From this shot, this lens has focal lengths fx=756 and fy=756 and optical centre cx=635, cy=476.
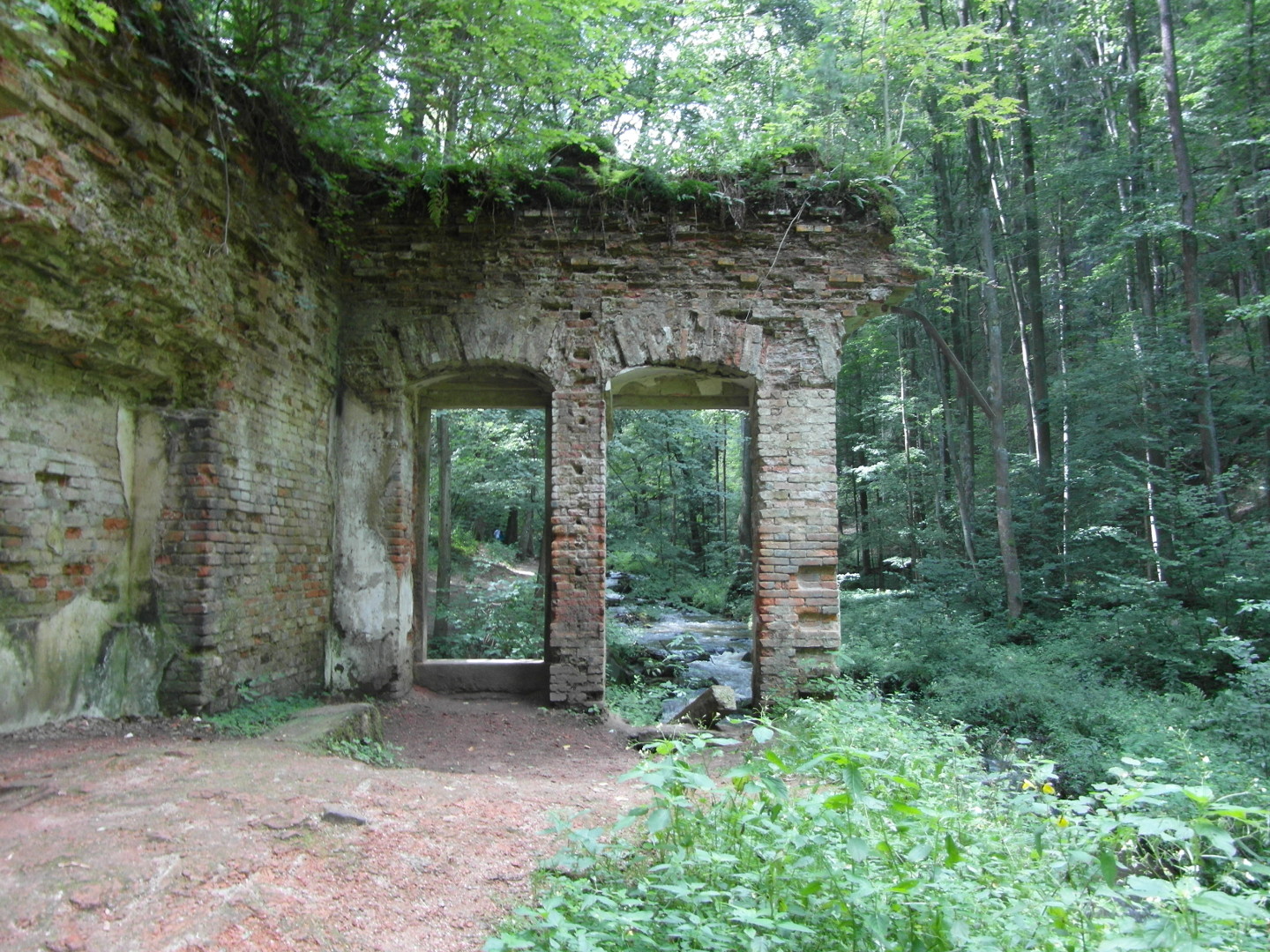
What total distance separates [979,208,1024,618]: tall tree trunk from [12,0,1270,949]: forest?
0.20 ft

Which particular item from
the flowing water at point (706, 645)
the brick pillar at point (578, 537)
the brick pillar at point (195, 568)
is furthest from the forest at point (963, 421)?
the brick pillar at point (195, 568)

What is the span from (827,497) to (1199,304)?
7.14 meters

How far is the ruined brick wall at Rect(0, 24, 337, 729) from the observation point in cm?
393

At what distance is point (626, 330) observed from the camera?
7.11 m

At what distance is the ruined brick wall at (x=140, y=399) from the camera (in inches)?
155

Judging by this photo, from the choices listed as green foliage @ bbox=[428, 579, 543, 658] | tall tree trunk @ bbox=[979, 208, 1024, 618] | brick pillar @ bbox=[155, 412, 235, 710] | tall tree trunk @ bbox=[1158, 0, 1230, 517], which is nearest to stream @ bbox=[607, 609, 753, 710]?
green foliage @ bbox=[428, 579, 543, 658]

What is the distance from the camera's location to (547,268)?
7152 mm

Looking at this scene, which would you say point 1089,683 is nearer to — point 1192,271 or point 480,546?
point 1192,271

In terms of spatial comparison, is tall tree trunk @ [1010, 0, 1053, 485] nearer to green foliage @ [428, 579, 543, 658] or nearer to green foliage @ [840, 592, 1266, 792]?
green foliage @ [840, 592, 1266, 792]

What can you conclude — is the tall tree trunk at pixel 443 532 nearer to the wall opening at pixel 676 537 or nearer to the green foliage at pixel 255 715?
the wall opening at pixel 676 537

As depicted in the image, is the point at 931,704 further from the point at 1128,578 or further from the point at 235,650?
the point at 235,650

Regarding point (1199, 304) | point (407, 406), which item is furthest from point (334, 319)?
point (1199, 304)

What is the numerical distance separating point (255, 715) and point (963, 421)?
12.3 m

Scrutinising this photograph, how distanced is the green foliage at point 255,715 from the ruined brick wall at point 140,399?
13 cm
